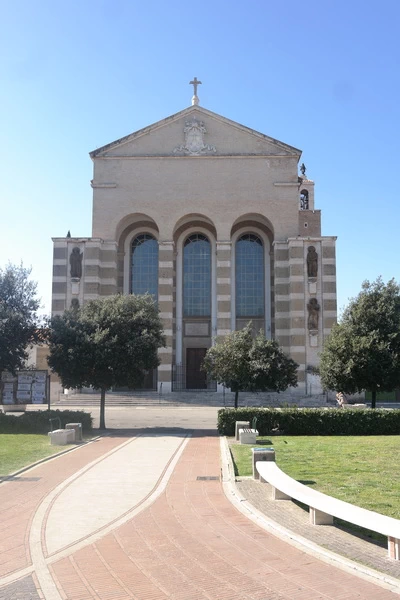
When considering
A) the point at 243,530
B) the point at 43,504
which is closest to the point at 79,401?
the point at 43,504

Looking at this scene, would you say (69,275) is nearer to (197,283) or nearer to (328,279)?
(197,283)

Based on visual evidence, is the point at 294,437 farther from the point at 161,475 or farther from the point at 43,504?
the point at 43,504

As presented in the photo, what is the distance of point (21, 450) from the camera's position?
55.8ft

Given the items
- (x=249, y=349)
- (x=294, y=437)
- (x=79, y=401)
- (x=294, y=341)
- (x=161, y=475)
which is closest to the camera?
(x=161, y=475)

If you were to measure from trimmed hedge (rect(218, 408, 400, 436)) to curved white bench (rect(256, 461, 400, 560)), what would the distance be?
11218mm

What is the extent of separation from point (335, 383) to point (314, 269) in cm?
1704

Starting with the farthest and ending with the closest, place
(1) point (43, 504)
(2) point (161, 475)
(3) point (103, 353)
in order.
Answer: (3) point (103, 353), (2) point (161, 475), (1) point (43, 504)

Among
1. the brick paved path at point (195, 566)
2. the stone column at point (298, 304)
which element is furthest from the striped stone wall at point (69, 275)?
the brick paved path at point (195, 566)

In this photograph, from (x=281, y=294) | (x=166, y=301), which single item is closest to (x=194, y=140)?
(x=166, y=301)

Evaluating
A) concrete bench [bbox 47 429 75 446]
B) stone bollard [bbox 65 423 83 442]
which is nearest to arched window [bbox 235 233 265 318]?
stone bollard [bbox 65 423 83 442]

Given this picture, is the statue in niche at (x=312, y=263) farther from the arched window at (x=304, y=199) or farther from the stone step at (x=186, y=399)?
the arched window at (x=304, y=199)

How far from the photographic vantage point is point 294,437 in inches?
840

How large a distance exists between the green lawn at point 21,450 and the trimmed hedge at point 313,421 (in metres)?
6.73

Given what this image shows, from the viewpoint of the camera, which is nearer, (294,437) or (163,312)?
(294,437)
